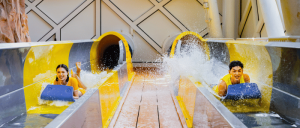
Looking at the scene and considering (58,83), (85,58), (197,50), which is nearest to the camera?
(58,83)

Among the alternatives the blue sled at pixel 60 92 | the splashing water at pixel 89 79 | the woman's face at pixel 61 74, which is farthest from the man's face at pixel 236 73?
the splashing water at pixel 89 79

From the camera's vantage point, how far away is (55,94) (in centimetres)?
220

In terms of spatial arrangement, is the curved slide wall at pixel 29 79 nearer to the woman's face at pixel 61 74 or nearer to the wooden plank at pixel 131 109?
the wooden plank at pixel 131 109

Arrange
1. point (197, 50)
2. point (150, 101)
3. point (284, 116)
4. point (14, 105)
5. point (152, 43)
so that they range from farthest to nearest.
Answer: point (152, 43), point (197, 50), point (150, 101), point (14, 105), point (284, 116)

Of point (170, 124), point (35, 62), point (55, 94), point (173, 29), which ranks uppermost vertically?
point (173, 29)

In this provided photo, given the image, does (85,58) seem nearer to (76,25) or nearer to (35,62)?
(35,62)

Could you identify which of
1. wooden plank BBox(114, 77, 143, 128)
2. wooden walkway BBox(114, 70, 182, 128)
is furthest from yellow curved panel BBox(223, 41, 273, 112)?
wooden plank BBox(114, 77, 143, 128)

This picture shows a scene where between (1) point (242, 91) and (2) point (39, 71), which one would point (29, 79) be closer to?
(2) point (39, 71)

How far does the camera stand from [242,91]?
6.94 ft

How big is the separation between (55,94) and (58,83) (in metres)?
0.15

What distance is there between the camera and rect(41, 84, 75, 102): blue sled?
2148 mm

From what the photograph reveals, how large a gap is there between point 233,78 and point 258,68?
0.64 meters

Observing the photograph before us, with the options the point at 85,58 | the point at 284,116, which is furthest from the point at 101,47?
the point at 284,116

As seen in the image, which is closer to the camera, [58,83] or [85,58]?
[58,83]
